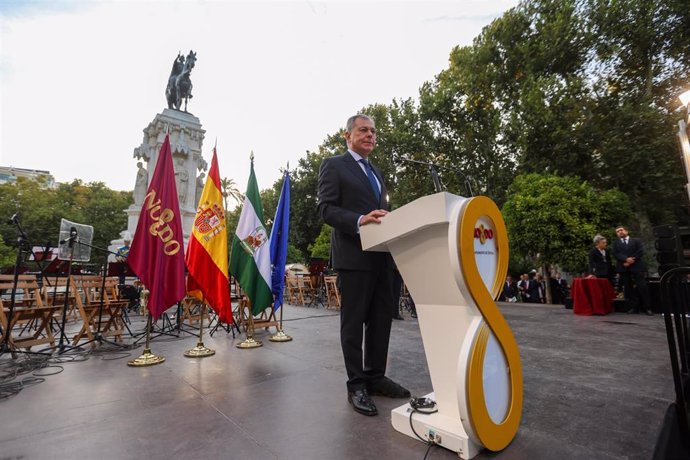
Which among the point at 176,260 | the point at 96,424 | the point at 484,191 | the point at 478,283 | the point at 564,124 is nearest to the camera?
the point at 478,283

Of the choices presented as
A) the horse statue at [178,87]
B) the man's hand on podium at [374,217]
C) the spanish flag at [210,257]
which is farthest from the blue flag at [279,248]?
the horse statue at [178,87]

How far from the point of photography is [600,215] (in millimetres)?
10656

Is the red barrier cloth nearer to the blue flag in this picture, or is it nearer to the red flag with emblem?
the blue flag

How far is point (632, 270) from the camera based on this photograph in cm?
693

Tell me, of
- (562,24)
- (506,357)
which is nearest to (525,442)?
(506,357)

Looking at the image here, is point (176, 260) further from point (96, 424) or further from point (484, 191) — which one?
point (484, 191)

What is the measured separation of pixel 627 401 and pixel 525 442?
997 millimetres

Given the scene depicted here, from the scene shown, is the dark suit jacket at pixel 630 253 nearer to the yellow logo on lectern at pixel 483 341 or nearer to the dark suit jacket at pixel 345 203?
the yellow logo on lectern at pixel 483 341

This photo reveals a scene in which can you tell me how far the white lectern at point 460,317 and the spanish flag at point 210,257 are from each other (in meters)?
3.07

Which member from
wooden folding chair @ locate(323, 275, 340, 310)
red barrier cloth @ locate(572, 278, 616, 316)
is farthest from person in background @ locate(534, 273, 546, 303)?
wooden folding chair @ locate(323, 275, 340, 310)

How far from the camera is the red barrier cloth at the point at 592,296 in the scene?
267 inches

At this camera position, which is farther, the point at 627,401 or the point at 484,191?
the point at 484,191

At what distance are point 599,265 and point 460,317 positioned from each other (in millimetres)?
7767

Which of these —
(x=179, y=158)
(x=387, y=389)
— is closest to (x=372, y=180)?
(x=387, y=389)
